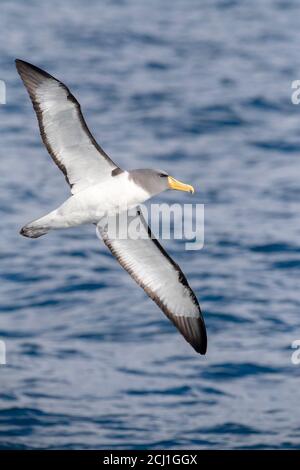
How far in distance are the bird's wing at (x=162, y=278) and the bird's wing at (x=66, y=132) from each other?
132cm

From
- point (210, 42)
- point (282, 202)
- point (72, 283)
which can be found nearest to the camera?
point (72, 283)

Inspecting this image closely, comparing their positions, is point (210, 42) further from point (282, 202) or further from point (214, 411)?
point (214, 411)

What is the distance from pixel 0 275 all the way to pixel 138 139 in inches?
562

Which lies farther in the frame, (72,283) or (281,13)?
(281,13)

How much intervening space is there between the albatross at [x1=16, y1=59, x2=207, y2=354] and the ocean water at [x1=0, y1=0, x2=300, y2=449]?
15.3 m

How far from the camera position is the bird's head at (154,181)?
19281 millimetres

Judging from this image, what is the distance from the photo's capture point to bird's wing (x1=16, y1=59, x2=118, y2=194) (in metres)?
19.6

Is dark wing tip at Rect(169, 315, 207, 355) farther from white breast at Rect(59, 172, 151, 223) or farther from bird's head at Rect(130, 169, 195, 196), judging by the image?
bird's head at Rect(130, 169, 195, 196)

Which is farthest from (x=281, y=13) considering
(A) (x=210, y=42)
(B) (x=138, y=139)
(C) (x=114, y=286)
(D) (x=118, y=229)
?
(D) (x=118, y=229)

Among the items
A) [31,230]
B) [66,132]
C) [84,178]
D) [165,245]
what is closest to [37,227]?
[31,230]

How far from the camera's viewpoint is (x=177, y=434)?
37.2 m

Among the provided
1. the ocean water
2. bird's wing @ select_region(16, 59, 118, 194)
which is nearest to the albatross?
bird's wing @ select_region(16, 59, 118, 194)

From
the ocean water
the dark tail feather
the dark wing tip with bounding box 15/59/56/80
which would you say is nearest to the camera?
the dark tail feather

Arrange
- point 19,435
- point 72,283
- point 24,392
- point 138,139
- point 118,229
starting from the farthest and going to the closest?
1. point 138,139
2. point 72,283
3. point 24,392
4. point 19,435
5. point 118,229
